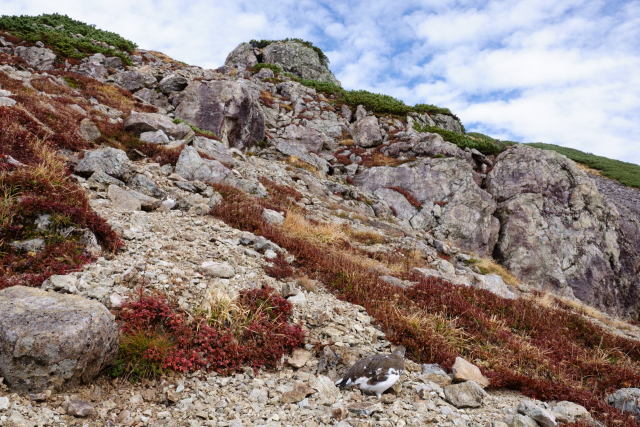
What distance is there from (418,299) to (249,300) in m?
4.65

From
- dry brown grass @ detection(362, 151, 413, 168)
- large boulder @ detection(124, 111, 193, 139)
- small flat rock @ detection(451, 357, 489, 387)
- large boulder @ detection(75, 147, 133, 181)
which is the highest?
dry brown grass @ detection(362, 151, 413, 168)

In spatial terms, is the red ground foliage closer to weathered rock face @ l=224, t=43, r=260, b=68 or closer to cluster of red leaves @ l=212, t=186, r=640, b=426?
cluster of red leaves @ l=212, t=186, r=640, b=426

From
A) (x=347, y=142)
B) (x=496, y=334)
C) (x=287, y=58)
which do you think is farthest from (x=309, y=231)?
(x=287, y=58)

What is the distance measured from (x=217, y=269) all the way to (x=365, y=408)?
15.0 ft

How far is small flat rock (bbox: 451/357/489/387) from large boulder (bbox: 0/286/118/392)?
5272mm

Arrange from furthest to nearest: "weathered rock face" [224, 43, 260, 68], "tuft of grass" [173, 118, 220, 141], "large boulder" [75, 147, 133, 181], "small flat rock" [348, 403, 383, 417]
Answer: "weathered rock face" [224, 43, 260, 68]
"tuft of grass" [173, 118, 220, 141]
"large boulder" [75, 147, 133, 181]
"small flat rock" [348, 403, 383, 417]

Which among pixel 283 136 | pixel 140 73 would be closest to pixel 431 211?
pixel 283 136

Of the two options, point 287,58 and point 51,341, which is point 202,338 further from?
point 287,58

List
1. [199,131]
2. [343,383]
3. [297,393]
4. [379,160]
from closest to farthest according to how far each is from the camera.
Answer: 1. [297,393]
2. [343,383]
3. [199,131]
4. [379,160]

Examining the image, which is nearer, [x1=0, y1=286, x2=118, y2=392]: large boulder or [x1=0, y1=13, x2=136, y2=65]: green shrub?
[x1=0, y1=286, x2=118, y2=392]: large boulder

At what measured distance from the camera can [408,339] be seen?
6.99 m

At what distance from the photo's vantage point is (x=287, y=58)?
50.7m

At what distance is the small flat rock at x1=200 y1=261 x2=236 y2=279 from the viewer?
25.9 ft

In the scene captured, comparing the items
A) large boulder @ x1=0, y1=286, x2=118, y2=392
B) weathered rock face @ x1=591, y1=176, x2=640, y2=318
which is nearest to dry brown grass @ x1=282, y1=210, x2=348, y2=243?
large boulder @ x1=0, y1=286, x2=118, y2=392
